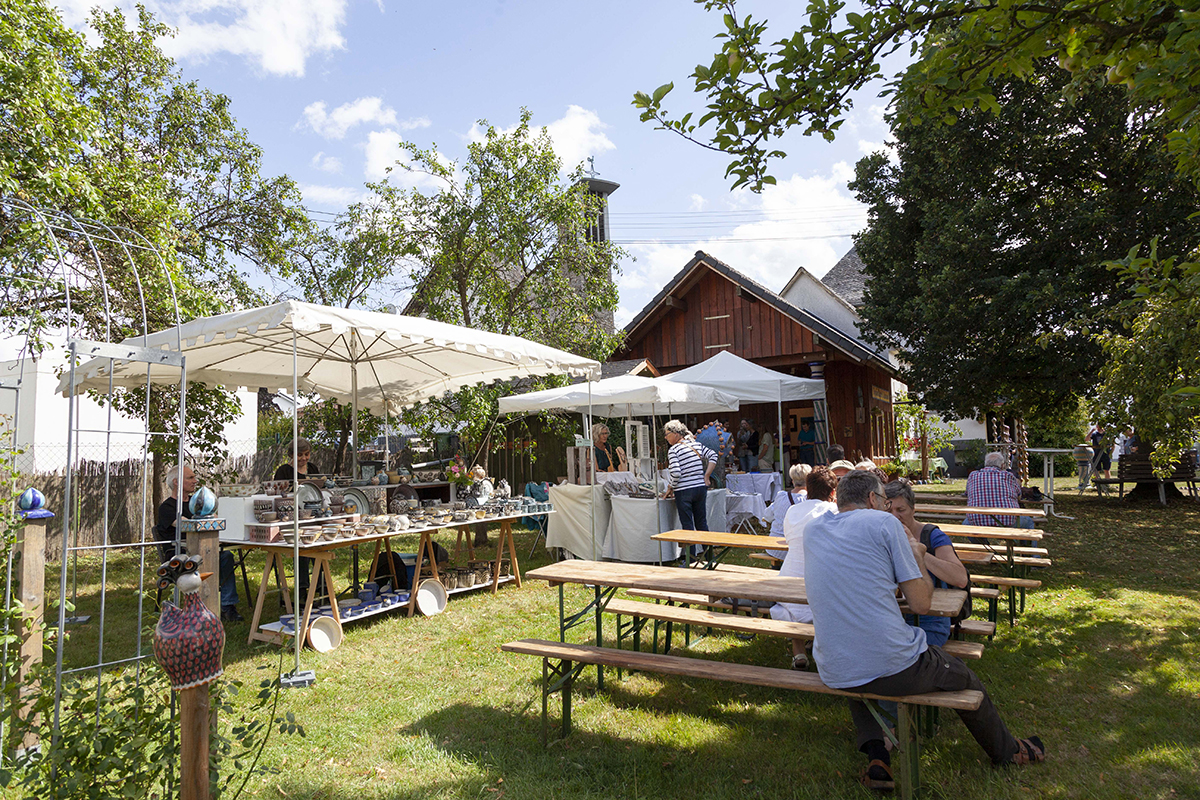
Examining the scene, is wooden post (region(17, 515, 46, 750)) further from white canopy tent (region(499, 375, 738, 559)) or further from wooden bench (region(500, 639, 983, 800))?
white canopy tent (region(499, 375, 738, 559))

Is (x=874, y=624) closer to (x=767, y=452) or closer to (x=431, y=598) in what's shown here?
(x=431, y=598)

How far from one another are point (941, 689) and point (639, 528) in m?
6.03

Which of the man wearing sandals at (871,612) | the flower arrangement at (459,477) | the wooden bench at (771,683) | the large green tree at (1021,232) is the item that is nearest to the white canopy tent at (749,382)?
the large green tree at (1021,232)

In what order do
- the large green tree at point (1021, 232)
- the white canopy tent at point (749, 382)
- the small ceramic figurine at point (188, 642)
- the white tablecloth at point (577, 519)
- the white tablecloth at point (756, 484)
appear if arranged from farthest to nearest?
the large green tree at point (1021, 232), the white tablecloth at point (756, 484), the white canopy tent at point (749, 382), the white tablecloth at point (577, 519), the small ceramic figurine at point (188, 642)

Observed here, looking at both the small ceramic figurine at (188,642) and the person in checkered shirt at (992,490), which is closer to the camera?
the small ceramic figurine at (188,642)

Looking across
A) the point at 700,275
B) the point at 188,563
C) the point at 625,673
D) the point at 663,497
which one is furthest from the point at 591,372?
the point at 700,275

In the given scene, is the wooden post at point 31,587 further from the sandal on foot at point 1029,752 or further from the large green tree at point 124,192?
the sandal on foot at point 1029,752

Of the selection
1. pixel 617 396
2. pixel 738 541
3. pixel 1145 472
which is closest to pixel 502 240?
pixel 617 396

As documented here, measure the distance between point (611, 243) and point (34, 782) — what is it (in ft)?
37.1

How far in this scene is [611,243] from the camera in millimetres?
12781

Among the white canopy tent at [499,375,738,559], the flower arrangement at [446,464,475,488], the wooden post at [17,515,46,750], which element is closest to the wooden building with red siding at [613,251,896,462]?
the white canopy tent at [499,375,738,559]

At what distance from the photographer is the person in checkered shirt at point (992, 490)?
7352 millimetres

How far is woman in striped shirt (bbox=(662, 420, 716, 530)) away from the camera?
27.1 feet

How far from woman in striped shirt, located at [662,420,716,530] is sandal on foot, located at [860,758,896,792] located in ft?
16.7
